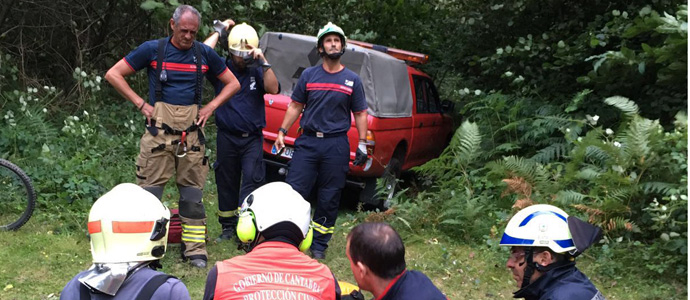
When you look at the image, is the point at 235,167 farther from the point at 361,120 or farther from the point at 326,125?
the point at 361,120

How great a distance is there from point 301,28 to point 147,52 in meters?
6.63

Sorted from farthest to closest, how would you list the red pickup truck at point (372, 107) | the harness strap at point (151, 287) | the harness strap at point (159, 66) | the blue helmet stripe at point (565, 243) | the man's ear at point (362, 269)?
the red pickup truck at point (372, 107) < the harness strap at point (159, 66) < the blue helmet stripe at point (565, 243) < the man's ear at point (362, 269) < the harness strap at point (151, 287)

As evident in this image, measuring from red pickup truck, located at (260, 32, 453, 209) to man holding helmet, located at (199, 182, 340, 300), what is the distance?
4.35m

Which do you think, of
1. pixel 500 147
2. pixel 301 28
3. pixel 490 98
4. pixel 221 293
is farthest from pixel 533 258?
pixel 301 28

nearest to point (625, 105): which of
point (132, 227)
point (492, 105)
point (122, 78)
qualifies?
point (492, 105)

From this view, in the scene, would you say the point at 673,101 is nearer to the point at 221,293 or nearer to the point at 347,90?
the point at 347,90

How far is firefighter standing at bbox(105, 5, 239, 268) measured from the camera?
18.5ft

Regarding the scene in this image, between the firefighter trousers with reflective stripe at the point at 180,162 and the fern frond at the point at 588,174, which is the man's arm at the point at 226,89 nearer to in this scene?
the firefighter trousers with reflective stripe at the point at 180,162

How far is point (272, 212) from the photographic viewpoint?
10.3 feet

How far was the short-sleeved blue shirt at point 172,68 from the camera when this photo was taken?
5633 millimetres

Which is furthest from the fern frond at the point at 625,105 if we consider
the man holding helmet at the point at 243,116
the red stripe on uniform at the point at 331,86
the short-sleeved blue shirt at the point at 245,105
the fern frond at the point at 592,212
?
the short-sleeved blue shirt at the point at 245,105

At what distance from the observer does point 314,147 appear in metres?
6.19

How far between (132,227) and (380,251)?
0.98 metres

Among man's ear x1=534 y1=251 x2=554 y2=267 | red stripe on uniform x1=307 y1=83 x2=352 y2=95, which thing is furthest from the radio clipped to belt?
man's ear x1=534 y1=251 x2=554 y2=267
